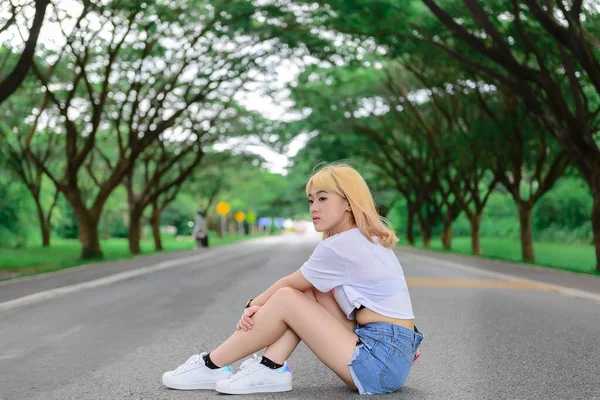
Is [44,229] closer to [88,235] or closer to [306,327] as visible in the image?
[88,235]

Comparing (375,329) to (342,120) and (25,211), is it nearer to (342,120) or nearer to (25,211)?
(342,120)

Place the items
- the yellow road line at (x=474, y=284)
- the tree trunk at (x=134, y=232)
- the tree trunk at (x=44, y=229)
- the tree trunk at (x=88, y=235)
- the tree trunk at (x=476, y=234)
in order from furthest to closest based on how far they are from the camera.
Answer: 1. the tree trunk at (x=44, y=229)
2. the tree trunk at (x=134, y=232)
3. the tree trunk at (x=476, y=234)
4. the tree trunk at (x=88, y=235)
5. the yellow road line at (x=474, y=284)

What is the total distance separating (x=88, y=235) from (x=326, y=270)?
74.4 ft

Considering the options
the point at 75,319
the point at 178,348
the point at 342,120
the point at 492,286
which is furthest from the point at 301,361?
the point at 342,120

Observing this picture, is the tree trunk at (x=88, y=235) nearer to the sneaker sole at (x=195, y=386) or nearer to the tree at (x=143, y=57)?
the tree at (x=143, y=57)

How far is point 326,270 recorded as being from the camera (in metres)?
4.76

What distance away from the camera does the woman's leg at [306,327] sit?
4770mm

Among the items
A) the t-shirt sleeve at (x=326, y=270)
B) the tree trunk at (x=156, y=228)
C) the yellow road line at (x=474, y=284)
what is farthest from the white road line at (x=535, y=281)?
the tree trunk at (x=156, y=228)

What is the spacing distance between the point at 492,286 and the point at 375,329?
1041 centimetres

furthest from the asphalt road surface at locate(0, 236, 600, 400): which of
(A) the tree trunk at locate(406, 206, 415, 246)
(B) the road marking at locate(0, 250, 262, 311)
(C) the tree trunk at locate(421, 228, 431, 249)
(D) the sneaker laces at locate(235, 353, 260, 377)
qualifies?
(A) the tree trunk at locate(406, 206, 415, 246)

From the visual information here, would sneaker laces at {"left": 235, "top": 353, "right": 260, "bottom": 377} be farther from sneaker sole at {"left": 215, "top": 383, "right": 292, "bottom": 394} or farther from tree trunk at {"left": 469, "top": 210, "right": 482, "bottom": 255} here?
tree trunk at {"left": 469, "top": 210, "right": 482, "bottom": 255}

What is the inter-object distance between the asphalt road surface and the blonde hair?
1076mm

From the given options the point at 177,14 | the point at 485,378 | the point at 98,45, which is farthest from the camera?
the point at 98,45

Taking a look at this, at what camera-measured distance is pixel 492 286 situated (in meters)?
14.6
